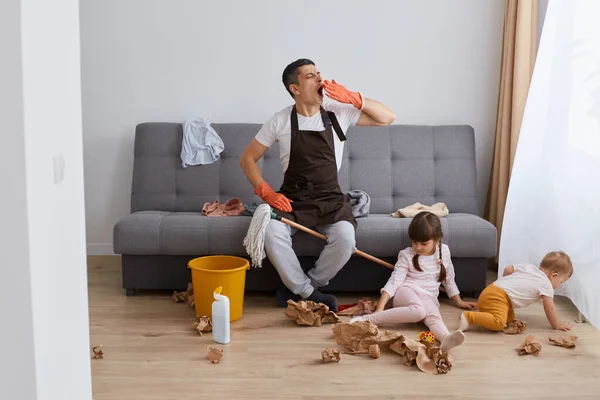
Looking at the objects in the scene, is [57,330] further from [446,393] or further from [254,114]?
[254,114]

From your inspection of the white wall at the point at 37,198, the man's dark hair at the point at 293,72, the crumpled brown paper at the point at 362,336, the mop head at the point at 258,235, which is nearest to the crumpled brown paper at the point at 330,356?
the crumpled brown paper at the point at 362,336

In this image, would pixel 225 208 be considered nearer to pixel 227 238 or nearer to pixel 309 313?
pixel 227 238

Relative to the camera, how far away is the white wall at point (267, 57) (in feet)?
14.4

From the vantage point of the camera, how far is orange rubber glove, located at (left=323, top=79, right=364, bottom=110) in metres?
3.47

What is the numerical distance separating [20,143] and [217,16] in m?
3.02

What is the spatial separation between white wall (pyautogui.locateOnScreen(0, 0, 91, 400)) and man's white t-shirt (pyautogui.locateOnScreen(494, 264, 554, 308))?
2.07m

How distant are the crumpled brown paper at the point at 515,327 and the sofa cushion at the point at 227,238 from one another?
0.52 metres

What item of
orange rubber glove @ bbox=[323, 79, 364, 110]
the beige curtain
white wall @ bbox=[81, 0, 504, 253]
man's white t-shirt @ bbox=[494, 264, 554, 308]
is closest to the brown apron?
orange rubber glove @ bbox=[323, 79, 364, 110]

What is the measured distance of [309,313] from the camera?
10.6 feet

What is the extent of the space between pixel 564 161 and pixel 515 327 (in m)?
0.83

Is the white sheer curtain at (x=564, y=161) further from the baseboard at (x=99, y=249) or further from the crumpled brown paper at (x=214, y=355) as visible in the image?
the baseboard at (x=99, y=249)

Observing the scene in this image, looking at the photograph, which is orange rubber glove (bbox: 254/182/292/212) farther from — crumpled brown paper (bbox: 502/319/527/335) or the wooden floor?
crumpled brown paper (bbox: 502/319/527/335)

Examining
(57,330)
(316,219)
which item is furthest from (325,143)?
(57,330)

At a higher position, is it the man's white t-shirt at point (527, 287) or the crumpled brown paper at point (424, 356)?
the man's white t-shirt at point (527, 287)
